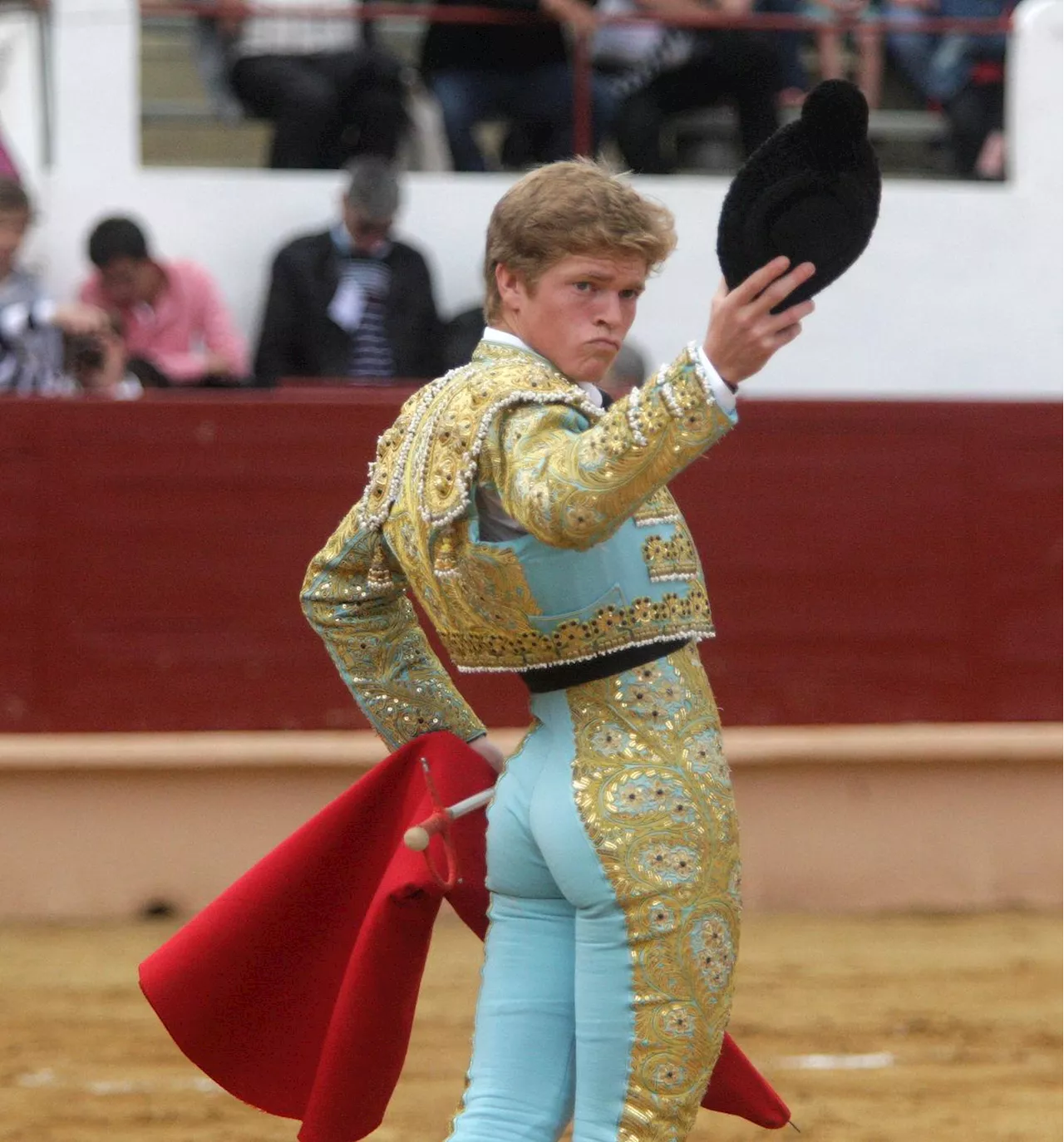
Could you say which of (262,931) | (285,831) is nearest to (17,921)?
(285,831)

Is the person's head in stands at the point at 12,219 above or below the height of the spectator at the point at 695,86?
below

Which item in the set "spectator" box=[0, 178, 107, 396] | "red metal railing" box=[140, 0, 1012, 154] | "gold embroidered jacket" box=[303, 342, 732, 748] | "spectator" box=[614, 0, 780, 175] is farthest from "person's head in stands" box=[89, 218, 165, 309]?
"gold embroidered jacket" box=[303, 342, 732, 748]

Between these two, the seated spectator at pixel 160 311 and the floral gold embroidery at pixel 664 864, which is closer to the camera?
the floral gold embroidery at pixel 664 864

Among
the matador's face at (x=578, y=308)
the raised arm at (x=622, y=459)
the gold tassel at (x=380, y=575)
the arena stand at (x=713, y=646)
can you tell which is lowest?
the arena stand at (x=713, y=646)

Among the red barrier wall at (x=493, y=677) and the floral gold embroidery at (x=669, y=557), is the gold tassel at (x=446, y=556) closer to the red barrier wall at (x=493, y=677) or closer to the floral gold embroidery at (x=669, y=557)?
the floral gold embroidery at (x=669, y=557)

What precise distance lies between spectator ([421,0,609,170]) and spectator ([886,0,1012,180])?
1.18 meters

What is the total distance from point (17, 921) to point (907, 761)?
2.31 metres

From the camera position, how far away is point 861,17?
6.97 metres

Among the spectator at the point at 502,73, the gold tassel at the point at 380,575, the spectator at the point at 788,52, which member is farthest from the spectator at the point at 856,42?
the gold tassel at the point at 380,575

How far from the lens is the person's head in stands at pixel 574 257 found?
79.1 inches

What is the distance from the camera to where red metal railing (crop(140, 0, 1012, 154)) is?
20.5ft

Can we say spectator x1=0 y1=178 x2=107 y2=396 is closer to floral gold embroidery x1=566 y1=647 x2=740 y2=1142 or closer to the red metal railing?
the red metal railing

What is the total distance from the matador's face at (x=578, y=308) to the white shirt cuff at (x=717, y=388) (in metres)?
0.24

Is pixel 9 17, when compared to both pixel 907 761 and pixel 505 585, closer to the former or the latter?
pixel 907 761
